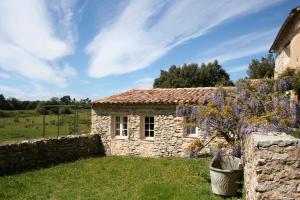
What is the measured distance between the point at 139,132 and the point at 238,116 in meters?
6.59

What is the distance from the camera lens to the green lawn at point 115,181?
27.1 feet

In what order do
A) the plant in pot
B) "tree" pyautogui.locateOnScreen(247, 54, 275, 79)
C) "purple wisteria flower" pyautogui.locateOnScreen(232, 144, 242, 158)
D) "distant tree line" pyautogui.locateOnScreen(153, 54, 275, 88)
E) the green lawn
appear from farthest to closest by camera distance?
"distant tree line" pyautogui.locateOnScreen(153, 54, 275, 88)
"tree" pyautogui.locateOnScreen(247, 54, 275, 79)
"purple wisteria flower" pyautogui.locateOnScreen(232, 144, 242, 158)
the green lawn
the plant in pot

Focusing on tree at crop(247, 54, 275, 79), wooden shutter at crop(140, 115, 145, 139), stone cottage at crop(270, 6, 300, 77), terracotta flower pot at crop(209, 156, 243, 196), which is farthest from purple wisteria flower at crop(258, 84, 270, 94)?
tree at crop(247, 54, 275, 79)

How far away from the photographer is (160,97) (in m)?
14.8

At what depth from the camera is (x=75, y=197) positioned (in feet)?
26.9

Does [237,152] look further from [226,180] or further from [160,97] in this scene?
[160,97]

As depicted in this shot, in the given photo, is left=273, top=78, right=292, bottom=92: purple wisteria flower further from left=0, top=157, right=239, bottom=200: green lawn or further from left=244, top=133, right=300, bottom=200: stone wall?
left=244, top=133, right=300, bottom=200: stone wall

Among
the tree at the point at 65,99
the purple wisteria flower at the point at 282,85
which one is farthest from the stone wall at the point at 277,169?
the tree at the point at 65,99

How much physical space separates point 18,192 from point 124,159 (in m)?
5.74

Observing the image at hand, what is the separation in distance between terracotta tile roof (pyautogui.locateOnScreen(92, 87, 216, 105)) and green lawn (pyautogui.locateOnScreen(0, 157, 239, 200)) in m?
2.48

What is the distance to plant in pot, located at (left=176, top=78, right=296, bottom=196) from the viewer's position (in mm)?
7652

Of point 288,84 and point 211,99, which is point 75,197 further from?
point 288,84

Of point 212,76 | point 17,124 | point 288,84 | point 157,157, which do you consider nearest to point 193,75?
point 212,76

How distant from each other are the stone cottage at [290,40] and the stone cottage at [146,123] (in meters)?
3.41
